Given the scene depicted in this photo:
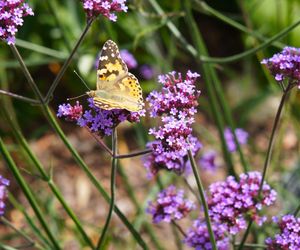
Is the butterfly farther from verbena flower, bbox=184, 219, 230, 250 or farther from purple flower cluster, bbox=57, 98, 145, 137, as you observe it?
verbena flower, bbox=184, 219, 230, 250

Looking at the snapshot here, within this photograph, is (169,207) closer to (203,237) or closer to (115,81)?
(203,237)

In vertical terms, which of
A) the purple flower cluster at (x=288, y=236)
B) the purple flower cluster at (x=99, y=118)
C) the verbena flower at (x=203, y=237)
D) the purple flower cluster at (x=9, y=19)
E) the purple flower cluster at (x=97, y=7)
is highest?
the purple flower cluster at (x=97, y=7)

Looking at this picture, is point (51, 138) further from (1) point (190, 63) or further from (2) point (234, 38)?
(2) point (234, 38)

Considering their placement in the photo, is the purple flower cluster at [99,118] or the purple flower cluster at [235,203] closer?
the purple flower cluster at [99,118]

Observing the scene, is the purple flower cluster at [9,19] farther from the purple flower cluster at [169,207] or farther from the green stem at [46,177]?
the purple flower cluster at [169,207]

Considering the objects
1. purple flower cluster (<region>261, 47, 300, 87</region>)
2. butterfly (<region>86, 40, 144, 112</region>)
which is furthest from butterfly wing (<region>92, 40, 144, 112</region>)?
purple flower cluster (<region>261, 47, 300, 87</region>)

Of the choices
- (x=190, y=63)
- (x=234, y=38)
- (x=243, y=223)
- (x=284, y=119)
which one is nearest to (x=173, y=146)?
(x=243, y=223)

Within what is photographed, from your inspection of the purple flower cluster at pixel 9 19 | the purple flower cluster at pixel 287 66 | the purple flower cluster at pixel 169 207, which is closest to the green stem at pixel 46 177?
the purple flower cluster at pixel 169 207
